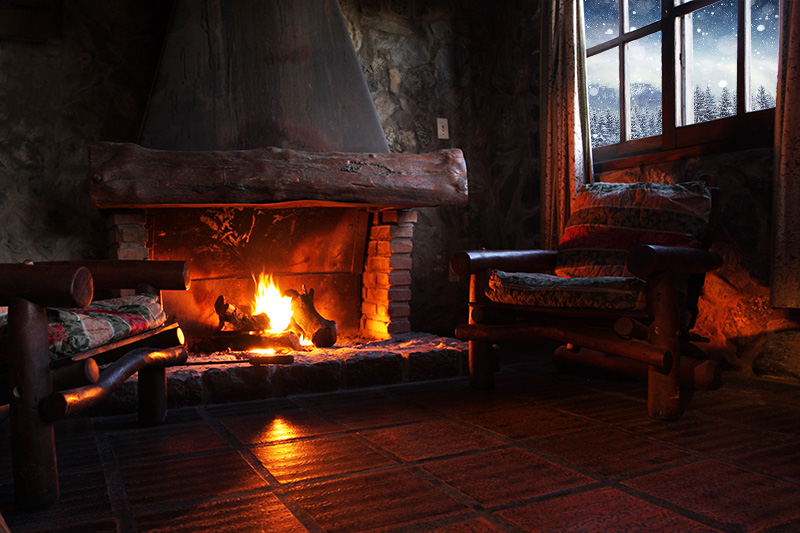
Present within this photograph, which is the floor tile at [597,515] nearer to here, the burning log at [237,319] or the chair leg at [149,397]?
the chair leg at [149,397]

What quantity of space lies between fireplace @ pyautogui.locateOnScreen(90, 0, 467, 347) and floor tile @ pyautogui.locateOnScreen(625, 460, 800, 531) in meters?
1.76

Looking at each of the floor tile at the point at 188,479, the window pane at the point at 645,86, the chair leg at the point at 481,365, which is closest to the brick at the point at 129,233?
the floor tile at the point at 188,479

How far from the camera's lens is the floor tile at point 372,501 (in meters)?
1.34

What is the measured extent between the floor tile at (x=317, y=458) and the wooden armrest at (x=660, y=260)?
102 centimetres

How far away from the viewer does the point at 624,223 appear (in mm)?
2594

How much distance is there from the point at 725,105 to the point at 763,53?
275 millimetres

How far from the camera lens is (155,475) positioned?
5.39 ft

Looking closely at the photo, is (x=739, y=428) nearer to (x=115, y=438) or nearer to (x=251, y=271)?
(x=115, y=438)

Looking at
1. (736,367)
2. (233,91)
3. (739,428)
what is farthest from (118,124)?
(736,367)

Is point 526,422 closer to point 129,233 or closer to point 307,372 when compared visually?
point 307,372

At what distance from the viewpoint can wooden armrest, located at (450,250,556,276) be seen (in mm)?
2510

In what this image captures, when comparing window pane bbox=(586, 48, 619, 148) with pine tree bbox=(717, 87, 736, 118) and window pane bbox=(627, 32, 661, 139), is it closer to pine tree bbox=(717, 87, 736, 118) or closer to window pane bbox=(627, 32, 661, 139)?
window pane bbox=(627, 32, 661, 139)

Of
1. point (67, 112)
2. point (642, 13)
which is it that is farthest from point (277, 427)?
point (642, 13)

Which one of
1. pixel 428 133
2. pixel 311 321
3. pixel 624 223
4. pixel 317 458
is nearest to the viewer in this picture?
pixel 317 458
